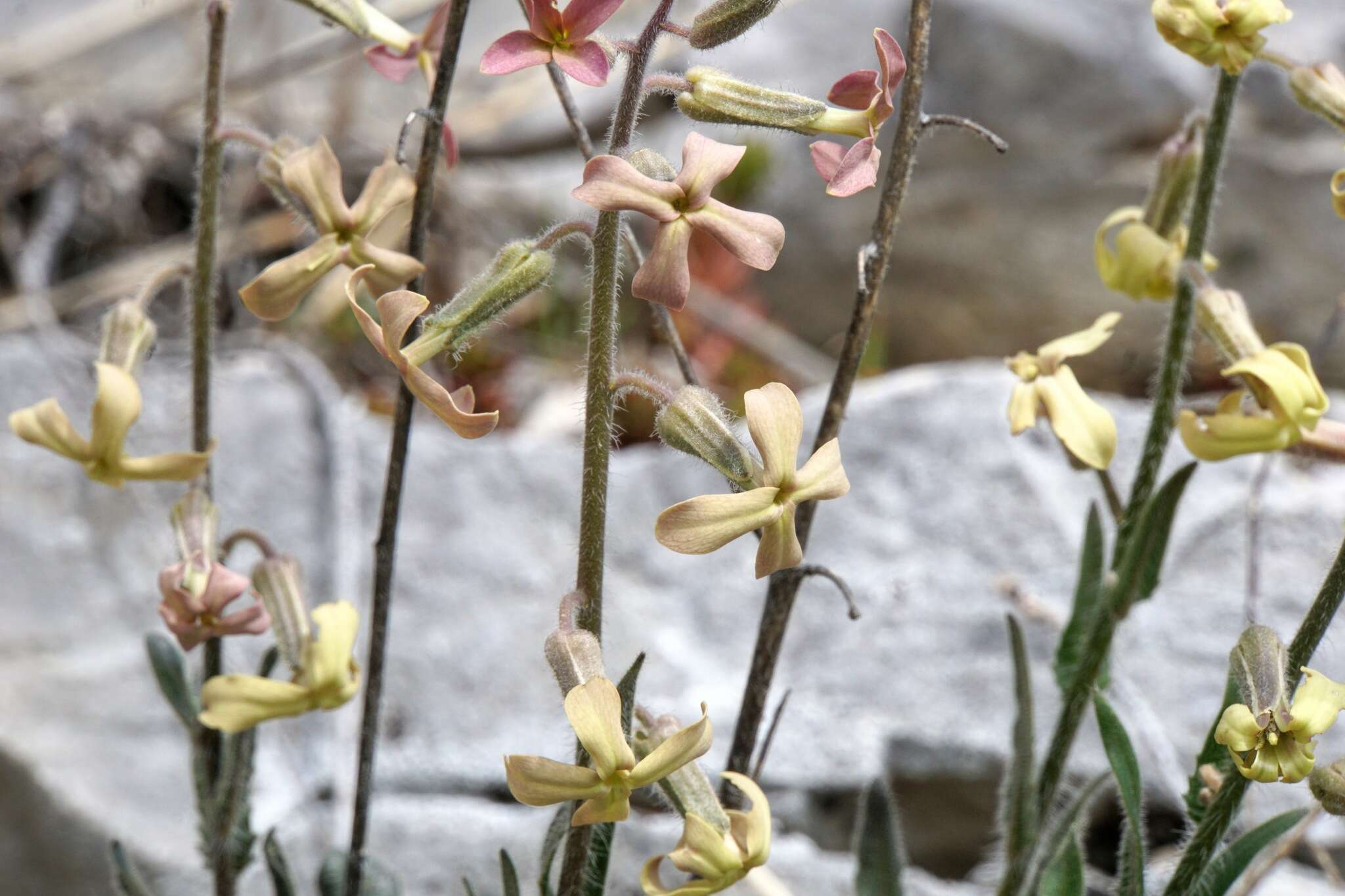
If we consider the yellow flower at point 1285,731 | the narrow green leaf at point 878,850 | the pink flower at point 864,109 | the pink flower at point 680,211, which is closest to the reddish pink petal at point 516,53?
the pink flower at point 680,211

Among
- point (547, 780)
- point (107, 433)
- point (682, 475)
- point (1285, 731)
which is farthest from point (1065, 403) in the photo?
point (682, 475)

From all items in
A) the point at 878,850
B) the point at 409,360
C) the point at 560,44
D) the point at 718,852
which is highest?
the point at 560,44

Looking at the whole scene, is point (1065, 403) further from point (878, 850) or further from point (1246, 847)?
point (878, 850)

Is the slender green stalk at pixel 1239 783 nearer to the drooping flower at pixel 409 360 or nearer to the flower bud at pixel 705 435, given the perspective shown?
the flower bud at pixel 705 435

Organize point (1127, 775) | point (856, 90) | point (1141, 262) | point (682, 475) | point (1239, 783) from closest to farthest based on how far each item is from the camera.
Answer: point (856, 90) < point (1239, 783) < point (1127, 775) < point (1141, 262) < point (682, 475)

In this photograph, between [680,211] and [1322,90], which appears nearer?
[680,211]

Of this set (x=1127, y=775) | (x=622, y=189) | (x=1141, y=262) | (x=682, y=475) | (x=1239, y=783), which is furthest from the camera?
(x=682, y=475)

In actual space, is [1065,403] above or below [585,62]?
below
